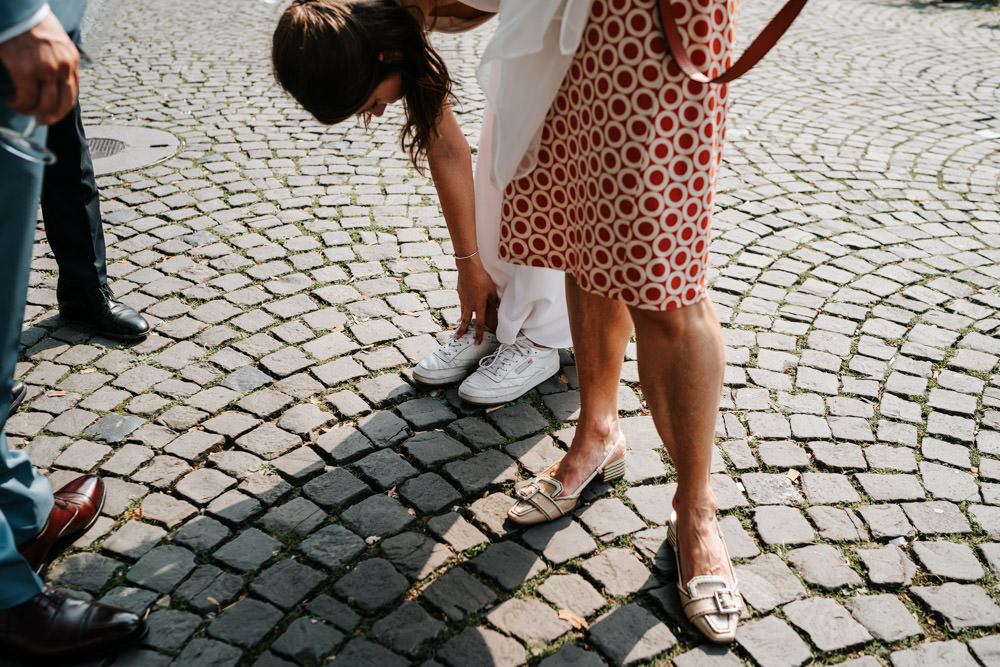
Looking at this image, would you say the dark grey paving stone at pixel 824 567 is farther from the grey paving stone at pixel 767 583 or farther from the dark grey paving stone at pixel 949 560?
the dark grey paving stone at pixel 949 560

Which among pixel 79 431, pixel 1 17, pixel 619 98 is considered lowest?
pixel 79 431

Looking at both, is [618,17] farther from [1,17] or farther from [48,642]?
[48,642]

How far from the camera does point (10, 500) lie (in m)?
2.05

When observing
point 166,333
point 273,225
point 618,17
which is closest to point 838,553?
point 618,17

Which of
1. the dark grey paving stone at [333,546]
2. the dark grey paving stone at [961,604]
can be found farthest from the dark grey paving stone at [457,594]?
the dark grey paving stone at [961,604]

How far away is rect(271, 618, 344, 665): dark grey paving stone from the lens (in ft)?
6.53

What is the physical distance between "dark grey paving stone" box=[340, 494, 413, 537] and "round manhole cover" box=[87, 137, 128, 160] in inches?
137

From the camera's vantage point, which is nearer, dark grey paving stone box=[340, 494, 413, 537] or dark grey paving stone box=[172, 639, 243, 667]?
dark grey paving stone box=[172, 639, 243, 667]

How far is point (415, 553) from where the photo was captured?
230 cm

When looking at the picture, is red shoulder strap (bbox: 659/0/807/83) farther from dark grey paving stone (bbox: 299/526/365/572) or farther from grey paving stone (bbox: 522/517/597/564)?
dark grey paving stone (bbox: 299/526/365/572)

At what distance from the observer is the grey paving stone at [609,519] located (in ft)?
7.82

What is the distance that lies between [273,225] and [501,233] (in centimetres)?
214

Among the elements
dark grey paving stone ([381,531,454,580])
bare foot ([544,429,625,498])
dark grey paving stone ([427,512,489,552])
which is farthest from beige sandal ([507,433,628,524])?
dark grey paving stone ([381,531,454,580])

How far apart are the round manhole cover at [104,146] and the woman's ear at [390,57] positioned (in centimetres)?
342
